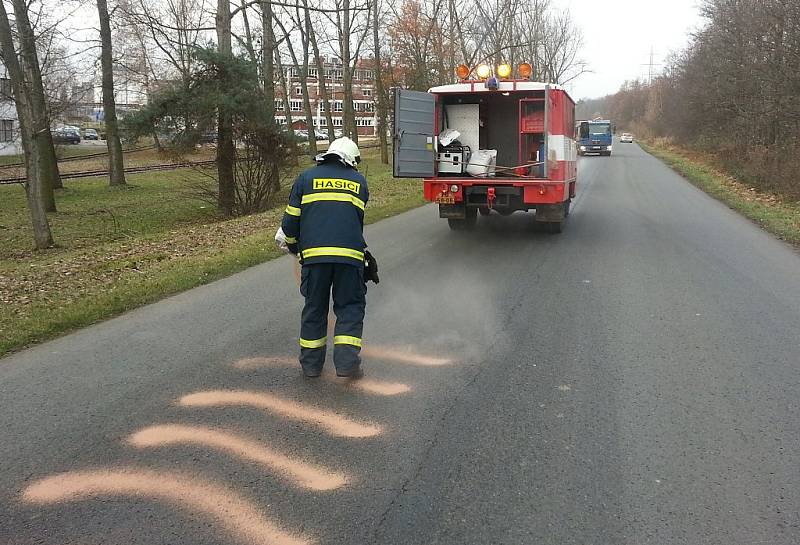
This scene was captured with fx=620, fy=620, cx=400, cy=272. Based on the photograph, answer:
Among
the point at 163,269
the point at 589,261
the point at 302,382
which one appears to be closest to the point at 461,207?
the point at 589,261

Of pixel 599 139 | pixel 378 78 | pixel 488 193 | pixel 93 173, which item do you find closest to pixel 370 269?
pixel 488 193

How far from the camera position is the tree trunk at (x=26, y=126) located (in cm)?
1273

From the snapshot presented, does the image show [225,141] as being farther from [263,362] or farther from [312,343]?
[312,343]

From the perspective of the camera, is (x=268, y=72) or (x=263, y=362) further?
(x=268, y=72)

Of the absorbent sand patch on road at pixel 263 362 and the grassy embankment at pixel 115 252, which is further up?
the grassy embankment at pixel 115 252

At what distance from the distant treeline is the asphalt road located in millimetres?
14200

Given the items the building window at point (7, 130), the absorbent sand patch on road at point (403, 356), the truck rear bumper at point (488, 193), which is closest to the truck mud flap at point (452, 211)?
the truck rear bumper at point (488, 193)

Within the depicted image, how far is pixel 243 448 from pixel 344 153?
6.89 ft

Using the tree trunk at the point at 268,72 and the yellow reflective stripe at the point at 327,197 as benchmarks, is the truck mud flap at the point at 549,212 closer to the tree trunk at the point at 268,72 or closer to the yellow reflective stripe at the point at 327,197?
the yellow reflective stripe at the point at 327,197

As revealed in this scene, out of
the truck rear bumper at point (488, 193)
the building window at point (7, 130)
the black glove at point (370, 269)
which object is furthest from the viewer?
the building window at point (7, 130)

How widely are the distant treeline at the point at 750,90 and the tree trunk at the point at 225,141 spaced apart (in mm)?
14920

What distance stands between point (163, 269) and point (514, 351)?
18.6 ft

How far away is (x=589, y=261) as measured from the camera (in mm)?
8852

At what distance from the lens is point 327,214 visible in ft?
14.2
